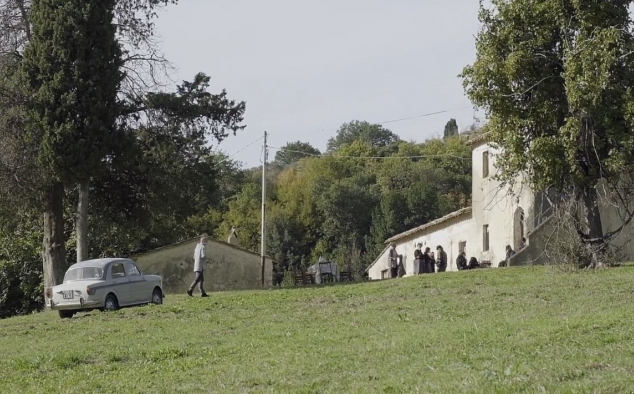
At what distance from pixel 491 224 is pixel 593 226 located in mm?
14969

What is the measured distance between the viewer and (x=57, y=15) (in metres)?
34.8

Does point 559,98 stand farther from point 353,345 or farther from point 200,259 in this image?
point 353,345

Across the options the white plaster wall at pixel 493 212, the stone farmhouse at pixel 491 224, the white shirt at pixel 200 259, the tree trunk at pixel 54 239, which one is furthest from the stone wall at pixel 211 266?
the white shirt at pixel 200 259

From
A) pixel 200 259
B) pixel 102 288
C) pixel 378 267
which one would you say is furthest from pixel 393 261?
pixel 378 267

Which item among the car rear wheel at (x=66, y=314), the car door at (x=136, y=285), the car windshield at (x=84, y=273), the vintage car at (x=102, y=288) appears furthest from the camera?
the car door at (x=136, y=285)

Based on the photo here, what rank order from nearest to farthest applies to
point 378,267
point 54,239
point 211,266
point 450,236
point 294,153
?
point 54,239, point 211,266, point 450,236, point 378,267, point 294,153

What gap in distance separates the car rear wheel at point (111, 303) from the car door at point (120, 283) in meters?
0.12

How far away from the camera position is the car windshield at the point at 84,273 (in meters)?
28.0

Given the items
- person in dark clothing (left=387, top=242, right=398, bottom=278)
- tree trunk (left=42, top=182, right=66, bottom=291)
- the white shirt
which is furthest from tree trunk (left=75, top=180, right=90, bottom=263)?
person in dark clothing (left=387, top=242, right=398, bottom=278)

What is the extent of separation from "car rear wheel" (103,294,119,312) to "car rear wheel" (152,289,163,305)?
1.71 m

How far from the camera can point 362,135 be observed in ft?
464

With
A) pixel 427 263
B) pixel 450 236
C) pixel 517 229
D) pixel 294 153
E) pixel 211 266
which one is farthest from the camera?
pixel 294 153

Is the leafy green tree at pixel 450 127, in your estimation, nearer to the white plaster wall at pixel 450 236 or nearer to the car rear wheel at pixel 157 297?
the white plaster wall at pixel 450 236

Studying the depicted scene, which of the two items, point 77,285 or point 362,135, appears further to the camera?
point 362,135
